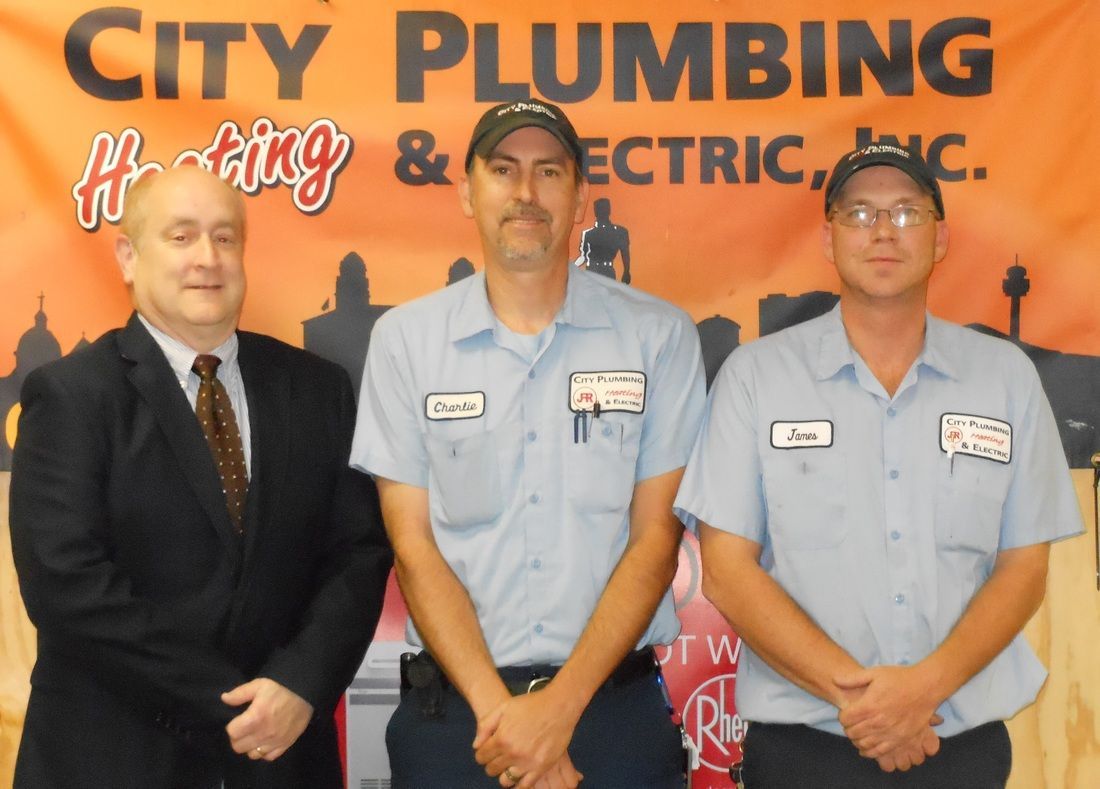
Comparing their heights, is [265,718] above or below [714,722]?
above

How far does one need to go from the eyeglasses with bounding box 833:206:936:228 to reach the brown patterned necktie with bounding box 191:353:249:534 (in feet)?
4.95

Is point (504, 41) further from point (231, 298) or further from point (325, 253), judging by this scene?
point (231, 298)

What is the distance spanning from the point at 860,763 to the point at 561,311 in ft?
4.09

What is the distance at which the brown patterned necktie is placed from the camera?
2590mm

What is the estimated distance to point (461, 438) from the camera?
2771mm

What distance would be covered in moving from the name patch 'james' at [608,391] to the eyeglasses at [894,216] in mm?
628

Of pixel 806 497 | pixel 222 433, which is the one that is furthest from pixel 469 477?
pixel 806 497

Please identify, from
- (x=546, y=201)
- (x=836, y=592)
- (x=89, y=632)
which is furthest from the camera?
(x=546, y=201)

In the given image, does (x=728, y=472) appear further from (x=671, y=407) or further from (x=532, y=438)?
(x=532, y=438)

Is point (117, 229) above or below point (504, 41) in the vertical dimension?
below

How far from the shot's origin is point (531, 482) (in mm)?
2734

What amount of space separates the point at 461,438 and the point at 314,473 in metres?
0.36

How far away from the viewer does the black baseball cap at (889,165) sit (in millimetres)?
2707

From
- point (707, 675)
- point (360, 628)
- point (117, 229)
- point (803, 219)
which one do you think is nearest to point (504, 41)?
point (803, 219)
